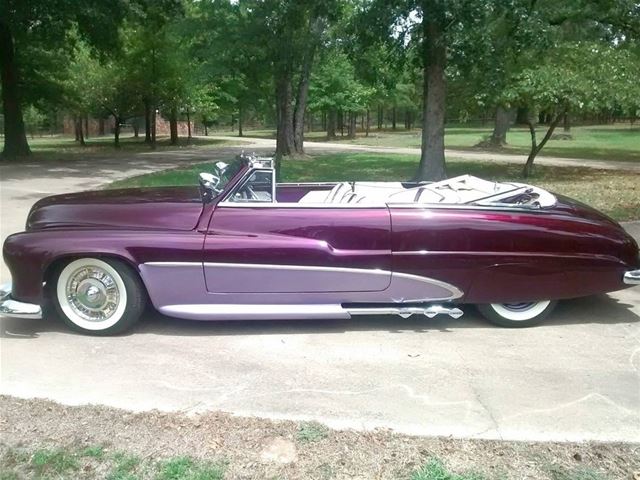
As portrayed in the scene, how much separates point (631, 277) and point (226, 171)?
3205mm

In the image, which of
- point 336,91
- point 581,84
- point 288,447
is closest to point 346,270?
point 288,447

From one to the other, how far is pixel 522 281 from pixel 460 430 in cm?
168

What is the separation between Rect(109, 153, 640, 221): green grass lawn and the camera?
11.0m

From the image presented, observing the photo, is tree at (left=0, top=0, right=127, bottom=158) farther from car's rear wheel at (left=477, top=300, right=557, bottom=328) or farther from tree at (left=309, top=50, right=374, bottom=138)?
tree at (left=309, top=50, right=374, bottom=138)

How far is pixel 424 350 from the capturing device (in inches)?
167

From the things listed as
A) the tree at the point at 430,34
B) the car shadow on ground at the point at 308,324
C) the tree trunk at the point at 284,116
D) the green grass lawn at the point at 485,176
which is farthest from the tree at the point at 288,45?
the car shadow on ground at the point at 308,324

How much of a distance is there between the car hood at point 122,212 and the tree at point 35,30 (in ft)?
49.3

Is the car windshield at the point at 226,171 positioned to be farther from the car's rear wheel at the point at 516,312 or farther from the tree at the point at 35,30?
the tree at the point at 35,30

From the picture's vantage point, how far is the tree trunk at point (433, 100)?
12.3 meters

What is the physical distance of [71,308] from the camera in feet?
14.6

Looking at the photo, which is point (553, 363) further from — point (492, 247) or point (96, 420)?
point (96, 420)

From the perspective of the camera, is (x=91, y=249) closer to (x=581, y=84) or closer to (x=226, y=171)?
(x=226, y=171)

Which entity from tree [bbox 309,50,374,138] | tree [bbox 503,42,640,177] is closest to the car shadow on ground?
tree [bbox 503,42,640,177]

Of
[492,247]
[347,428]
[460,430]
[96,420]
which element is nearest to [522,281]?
[492,247]
